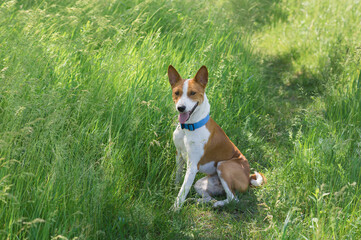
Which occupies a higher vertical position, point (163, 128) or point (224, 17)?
point (224, 17)

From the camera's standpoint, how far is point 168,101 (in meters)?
4.36

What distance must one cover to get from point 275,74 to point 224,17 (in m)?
1.33

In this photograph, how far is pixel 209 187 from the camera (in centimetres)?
393

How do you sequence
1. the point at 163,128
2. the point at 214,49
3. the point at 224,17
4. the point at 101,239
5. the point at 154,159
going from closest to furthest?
the point at 101,239 → the point at 154,159 → the point at 163,128 → the point at 214,49 → the point at 224,17

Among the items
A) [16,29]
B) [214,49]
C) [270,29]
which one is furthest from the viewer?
[270,29]

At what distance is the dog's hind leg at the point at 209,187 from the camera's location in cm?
392

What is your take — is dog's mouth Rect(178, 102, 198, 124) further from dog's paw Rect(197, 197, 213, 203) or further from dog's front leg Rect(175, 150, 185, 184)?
dog's paw Rect(197, 197, 213, 203)

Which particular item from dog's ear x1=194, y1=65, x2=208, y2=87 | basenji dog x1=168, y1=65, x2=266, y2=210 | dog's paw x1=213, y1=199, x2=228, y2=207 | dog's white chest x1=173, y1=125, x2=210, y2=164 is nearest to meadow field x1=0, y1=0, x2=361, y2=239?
dog's paw x1=213, y1=199, x2=228, y2=207

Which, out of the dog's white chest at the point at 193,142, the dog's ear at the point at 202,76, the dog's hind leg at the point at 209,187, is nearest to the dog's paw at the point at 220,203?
the dog's hind leg at the point at 209,187

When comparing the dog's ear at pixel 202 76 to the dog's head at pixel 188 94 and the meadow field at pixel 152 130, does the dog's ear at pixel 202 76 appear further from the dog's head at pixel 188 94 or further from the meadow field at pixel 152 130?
the meadow field at pixel 152 130

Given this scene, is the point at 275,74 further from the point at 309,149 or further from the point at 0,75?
the point at 0,75

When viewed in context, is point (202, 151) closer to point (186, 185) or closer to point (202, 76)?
point (186, 185)

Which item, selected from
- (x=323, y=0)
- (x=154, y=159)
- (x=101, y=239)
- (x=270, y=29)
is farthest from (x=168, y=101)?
A: (x=323, y=0)

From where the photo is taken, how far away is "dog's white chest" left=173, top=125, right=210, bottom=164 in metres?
3.72
